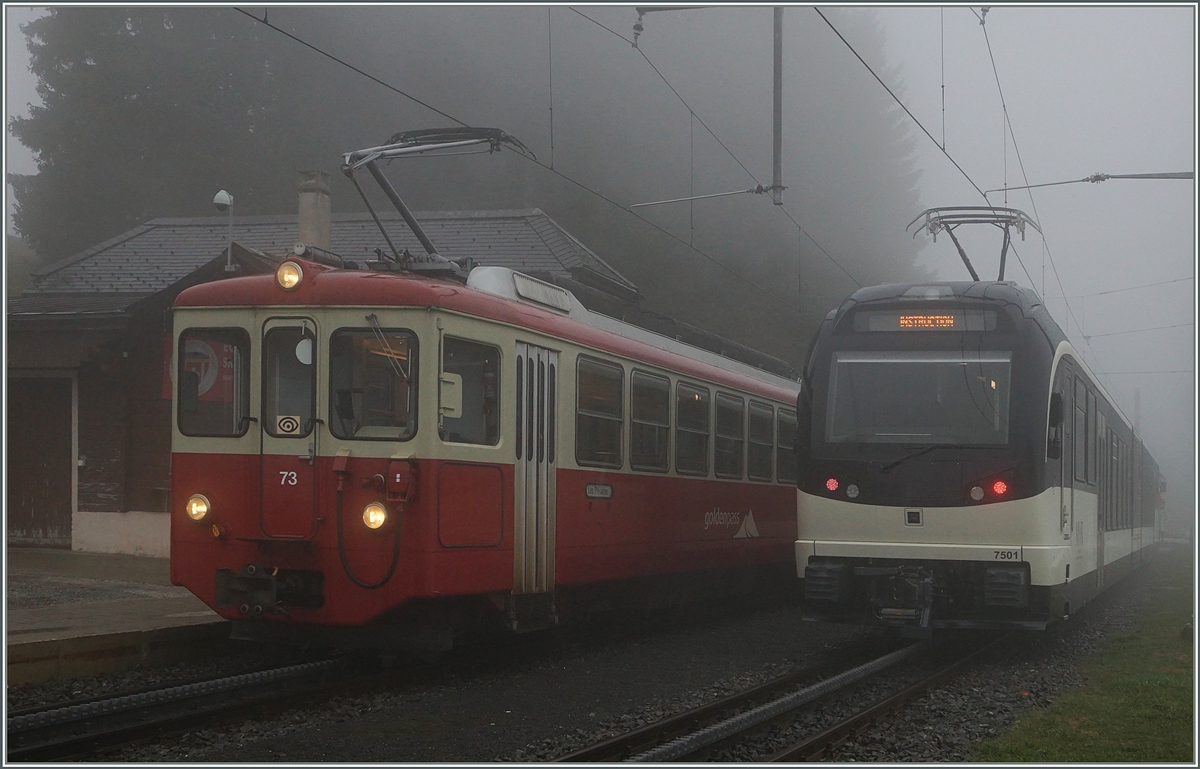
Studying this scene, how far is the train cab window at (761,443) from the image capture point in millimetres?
14812

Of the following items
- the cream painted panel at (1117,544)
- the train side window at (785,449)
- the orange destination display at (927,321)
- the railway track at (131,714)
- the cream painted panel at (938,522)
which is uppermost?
the orange destination display at (927,321)

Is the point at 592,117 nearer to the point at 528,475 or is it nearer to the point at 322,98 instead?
the point at 322,98

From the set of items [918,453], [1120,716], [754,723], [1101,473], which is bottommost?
[1120,716]

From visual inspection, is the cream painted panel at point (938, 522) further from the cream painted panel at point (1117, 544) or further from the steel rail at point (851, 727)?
the cream painted panel at point (1117, 544)

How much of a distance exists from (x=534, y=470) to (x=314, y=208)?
42.7 ft

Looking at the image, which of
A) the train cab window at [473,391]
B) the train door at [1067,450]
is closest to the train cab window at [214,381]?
the train cab window at [473,391]

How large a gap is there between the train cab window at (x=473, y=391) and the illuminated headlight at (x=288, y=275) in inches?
45.7

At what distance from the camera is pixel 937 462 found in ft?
33.8

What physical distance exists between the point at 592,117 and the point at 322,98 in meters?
9.40

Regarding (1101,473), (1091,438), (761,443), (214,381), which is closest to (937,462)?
(1091,438)

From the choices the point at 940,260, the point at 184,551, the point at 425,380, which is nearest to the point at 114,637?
the point at 184,551

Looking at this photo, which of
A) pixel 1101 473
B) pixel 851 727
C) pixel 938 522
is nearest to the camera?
pixel 851 727

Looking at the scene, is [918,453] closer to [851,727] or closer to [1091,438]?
[851,727]

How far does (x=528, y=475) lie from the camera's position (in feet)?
31.4
